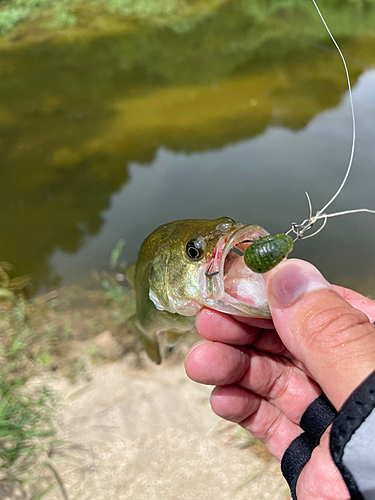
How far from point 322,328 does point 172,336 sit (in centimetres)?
221

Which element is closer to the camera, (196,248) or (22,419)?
(196,248)

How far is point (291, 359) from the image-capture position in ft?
7.25

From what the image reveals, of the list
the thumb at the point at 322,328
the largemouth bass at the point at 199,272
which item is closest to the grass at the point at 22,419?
the largemouth bass at the point at 199,272

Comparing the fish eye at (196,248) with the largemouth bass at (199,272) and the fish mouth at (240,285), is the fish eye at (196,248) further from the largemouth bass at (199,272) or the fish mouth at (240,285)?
the fish mouth at (240,285)

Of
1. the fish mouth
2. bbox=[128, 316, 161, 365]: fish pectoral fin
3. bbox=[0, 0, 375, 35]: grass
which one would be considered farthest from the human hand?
bbox=[0, 0, 375, 35]: grass

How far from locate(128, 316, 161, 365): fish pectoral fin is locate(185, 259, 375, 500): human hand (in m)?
1.22

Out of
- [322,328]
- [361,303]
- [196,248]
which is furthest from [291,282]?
[361,303]

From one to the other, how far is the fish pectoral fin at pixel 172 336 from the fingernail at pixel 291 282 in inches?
78.5

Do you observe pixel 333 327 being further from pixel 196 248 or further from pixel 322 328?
pixel 196 248

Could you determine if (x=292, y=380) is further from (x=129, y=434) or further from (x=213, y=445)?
(x=129, y=434)

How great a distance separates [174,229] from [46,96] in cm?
746

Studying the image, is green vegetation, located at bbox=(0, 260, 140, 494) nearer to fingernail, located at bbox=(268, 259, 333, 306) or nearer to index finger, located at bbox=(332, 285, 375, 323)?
index finger, located at bbox=(332, 285, 375, 323)

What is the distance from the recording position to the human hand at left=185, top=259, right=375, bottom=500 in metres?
1.28

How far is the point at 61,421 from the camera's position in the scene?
2836mm
